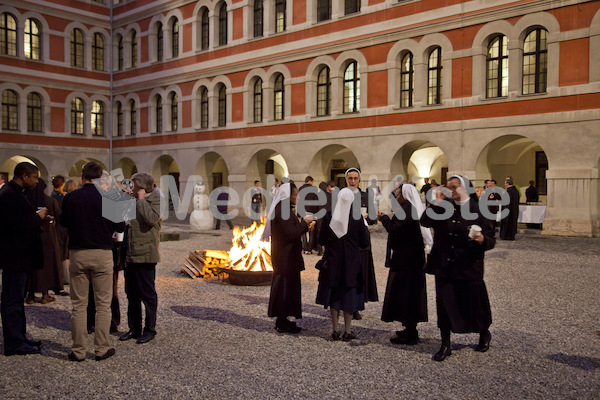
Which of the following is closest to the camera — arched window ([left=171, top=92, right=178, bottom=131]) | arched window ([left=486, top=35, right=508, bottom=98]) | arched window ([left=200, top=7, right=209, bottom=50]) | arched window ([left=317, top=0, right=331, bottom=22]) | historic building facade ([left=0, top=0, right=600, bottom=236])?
historic building facade ([left=0, top=0, right=600, bottom=236])

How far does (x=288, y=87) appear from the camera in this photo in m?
24.4

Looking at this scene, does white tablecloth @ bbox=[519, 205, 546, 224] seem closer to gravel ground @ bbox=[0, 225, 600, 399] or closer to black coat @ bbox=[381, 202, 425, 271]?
gravel ground @ bbox=[0, 225, 600, 399]

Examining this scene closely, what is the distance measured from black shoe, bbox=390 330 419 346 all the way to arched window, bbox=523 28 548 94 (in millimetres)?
15026

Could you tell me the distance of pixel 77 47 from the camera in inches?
1238

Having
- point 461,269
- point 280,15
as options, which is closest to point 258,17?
point 280,15

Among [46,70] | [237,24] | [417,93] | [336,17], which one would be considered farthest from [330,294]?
[46,70]

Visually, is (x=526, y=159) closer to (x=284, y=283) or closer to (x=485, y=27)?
(x=485, y=27)

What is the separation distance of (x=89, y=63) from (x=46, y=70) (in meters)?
2.56

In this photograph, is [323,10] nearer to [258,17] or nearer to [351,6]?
[351,6]

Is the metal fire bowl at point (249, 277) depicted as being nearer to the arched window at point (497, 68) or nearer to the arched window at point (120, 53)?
the arched window at point (497, 68)

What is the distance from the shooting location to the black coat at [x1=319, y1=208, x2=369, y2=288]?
621 centimetres

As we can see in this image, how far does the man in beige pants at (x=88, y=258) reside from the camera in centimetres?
539

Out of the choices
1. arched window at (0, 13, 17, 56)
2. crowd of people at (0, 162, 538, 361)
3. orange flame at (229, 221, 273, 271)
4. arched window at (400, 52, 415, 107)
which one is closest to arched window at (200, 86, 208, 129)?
arched window at (0, 13, 17, 56)

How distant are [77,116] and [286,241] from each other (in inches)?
1132
